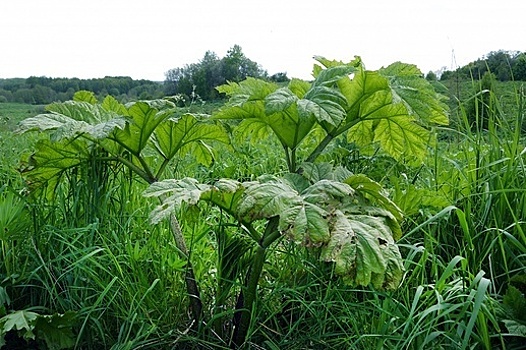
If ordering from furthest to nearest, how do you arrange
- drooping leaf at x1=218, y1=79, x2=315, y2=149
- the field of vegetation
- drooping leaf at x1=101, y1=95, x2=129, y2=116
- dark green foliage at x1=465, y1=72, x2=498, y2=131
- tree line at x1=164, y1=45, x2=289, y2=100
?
tree line at x1=164, y1=45, x2=289, y2=100 < dark green foliage at x1=465, y1=72, x2=498, y2=131 < drooping leaf at x1=101, y1=95, x2=129, y2=116 < drooping leaf at x1=218, y1=79, x2=315, y2=149 < the field of vegetation

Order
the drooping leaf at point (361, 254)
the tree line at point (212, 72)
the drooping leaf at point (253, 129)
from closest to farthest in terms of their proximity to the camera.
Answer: the drooping leaf at point (361, 254) < the drooping leaf at point (253, 129) < the tree line at point (212, 72)

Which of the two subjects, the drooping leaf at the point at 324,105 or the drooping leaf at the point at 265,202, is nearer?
the drooping leaf at the point at 265,202

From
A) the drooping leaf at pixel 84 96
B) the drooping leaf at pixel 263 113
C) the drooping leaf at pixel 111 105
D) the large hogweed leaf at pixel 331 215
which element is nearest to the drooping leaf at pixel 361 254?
the large hogweed leaf at pixel 331 215

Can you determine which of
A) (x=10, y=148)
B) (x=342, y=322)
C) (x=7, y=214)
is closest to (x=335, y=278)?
(x=342, y=322)

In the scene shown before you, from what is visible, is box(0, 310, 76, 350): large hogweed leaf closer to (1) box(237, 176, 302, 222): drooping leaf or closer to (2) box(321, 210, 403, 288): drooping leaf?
(1) box(237, 176, 302, 222): drooping leaf

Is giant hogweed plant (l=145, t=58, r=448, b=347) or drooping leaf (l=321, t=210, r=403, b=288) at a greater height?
giant hogweed plant (l=145, t=58, r=448, b=347)

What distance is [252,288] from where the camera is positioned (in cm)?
154

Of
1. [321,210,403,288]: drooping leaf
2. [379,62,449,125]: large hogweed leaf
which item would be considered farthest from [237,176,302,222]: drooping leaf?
[379,62,449,125]: large hogweed leaf

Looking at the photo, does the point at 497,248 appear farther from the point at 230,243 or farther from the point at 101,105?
the point at 101,105

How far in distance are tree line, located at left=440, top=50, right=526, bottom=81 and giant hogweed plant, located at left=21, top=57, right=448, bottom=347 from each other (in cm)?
67

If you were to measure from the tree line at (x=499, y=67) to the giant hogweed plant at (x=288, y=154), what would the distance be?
0.67 metres

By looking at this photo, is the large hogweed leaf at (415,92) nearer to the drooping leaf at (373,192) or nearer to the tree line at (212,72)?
the drooping leaf at (373,192)

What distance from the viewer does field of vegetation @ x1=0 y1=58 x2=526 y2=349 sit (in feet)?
4.49

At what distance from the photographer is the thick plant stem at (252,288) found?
4.75 feet
